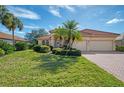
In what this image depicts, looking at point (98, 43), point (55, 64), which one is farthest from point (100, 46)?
point (55, 64)

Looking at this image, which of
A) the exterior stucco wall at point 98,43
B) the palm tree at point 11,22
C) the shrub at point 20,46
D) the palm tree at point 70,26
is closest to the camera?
the palm tree at point 11,22

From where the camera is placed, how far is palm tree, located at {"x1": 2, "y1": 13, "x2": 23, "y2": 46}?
18.8 m

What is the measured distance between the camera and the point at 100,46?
26.4 meters

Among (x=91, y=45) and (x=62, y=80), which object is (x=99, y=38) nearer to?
(x=91, y=45)

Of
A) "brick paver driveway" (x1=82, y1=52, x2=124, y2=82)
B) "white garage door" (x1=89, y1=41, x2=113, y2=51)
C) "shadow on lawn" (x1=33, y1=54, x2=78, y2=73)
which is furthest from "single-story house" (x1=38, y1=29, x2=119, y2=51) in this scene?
"shadow on lawn" (x1=33, y1=54, x2=78, y2=73)

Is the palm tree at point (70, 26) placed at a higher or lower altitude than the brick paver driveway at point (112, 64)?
higher

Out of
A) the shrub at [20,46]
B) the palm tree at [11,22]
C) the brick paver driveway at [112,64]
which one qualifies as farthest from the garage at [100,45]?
the palm tree at [11,22]

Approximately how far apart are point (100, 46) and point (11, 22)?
13522mm

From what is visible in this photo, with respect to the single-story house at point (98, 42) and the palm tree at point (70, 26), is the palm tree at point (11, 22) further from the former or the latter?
the single-story house at point (98, 42)

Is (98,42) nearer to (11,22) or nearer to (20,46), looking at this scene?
(20,46)

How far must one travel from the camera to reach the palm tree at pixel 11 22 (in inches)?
741

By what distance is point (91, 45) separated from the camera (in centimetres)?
2647
